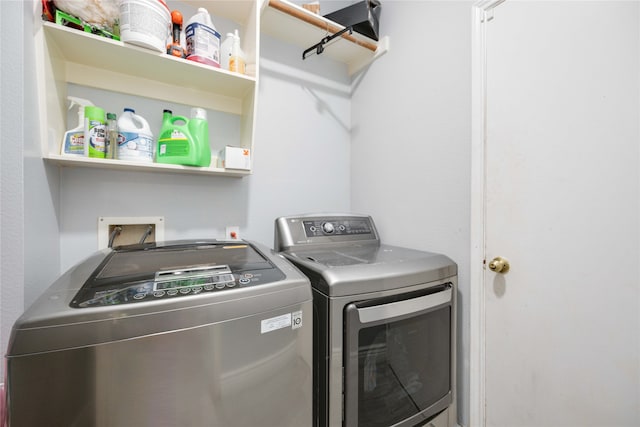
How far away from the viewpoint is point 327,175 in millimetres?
1864

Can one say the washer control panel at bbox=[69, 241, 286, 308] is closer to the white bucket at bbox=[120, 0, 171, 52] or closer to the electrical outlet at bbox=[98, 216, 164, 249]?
the electrical outlet at bbox=[98, 216, 164, 249]

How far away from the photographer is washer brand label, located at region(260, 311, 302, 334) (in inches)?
26.4

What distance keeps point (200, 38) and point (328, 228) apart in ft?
3.56

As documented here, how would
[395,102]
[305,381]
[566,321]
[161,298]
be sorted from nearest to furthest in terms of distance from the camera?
1. [161,298]
2. [305,381]
3. [566,321]
4. [395,102]

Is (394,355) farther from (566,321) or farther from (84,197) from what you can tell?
(84,197)

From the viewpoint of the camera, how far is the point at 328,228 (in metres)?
1.43

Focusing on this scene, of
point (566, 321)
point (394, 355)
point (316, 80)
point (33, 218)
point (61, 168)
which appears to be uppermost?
point (316, 80)

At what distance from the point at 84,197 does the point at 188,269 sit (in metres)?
0.83

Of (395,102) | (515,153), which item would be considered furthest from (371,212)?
(515,153)

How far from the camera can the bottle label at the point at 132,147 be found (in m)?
1.10

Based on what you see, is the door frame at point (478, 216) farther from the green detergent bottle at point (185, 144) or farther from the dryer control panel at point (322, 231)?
the green detergent bottle at point (185, 144)

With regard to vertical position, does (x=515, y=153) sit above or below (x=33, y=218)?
above

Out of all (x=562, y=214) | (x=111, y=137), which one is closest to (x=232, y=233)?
(x=111, y=137)

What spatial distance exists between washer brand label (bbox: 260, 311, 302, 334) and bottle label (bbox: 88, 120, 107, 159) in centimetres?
101
